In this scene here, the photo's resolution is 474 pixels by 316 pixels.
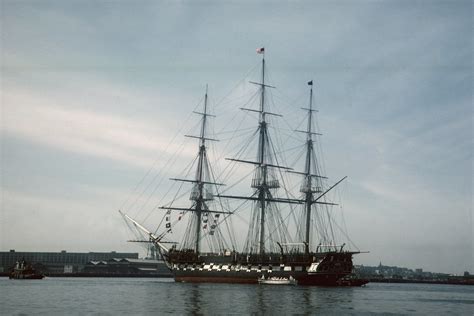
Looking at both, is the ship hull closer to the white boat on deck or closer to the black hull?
the black hull

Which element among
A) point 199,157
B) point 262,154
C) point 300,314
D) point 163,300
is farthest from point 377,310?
point 199,157

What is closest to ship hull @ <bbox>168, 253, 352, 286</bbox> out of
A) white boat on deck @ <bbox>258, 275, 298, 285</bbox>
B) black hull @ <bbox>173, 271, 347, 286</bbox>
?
black hull @ <bbox>173, 271, 347, 286</bbox>

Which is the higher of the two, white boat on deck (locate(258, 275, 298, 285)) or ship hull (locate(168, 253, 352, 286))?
ship hull (locate(168, 253, 352, 286))

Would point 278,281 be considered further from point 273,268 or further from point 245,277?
point 245,277

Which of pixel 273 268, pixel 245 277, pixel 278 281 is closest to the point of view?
pixel 278 281

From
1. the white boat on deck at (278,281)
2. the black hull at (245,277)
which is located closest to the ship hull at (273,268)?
the black hull at (245,277)

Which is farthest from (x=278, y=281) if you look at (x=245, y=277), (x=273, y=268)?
(x=245, y=277)

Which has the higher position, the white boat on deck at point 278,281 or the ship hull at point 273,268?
the ship hull at point 273,268

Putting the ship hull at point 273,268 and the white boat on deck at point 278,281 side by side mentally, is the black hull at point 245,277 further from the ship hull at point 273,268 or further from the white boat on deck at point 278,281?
the white boat on deck at point 278,281

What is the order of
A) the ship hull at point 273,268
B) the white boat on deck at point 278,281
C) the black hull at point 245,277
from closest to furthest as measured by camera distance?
the white boat on deck at point 278,281, the black hull at point 245,277, the ship hull at point 273,268

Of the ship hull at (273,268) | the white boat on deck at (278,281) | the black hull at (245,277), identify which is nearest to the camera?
the white boat on deck at (278,281)

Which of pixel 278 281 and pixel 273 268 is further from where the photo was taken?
pixel 273 268

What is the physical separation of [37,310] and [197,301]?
675 inches

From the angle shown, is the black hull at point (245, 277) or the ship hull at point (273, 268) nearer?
the black hull at point (245, 277)
